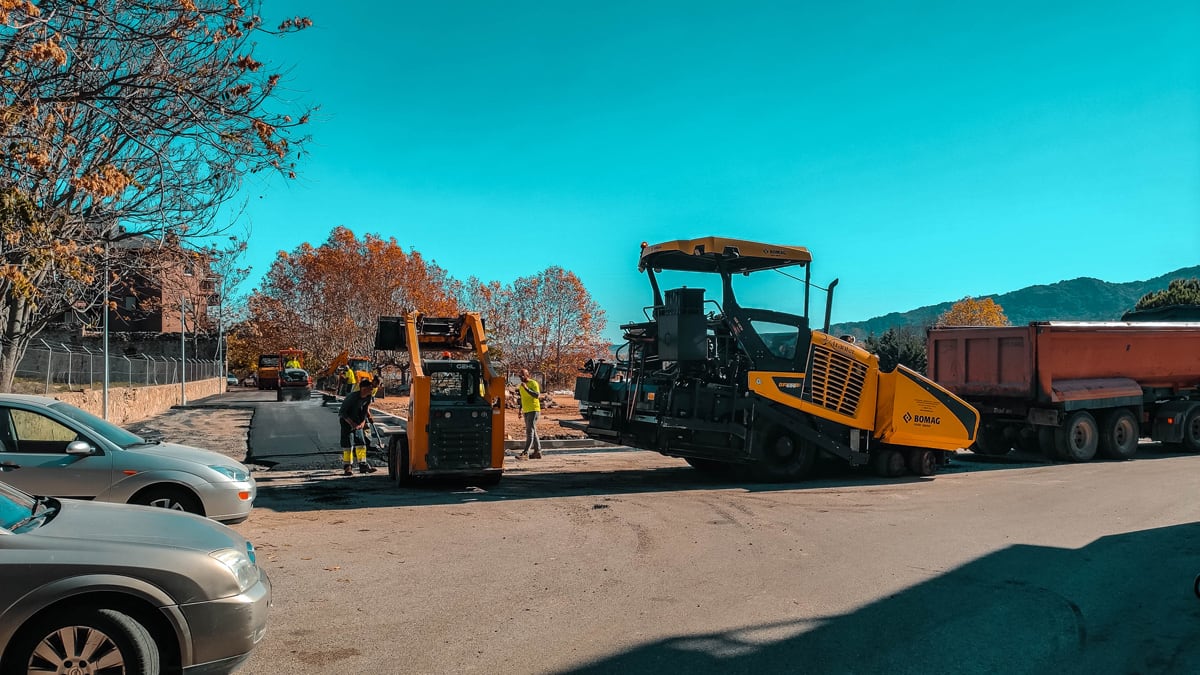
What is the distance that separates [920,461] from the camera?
44.8ft

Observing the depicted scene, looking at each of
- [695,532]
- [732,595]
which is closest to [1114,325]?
[695,532]

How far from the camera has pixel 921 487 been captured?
1266 cm

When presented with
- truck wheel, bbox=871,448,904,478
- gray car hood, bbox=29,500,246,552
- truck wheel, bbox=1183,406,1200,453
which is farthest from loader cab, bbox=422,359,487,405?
truck wheel, bbox=1183,406,1200,453

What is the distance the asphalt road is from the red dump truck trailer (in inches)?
142

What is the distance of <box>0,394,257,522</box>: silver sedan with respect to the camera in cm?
771

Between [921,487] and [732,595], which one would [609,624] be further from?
[921,487]

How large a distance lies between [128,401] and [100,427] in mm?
19494

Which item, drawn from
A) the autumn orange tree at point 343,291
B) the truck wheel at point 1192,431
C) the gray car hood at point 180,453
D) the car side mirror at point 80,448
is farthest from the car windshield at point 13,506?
the autumn orange tree at point 343,291

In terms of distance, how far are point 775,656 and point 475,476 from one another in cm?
770

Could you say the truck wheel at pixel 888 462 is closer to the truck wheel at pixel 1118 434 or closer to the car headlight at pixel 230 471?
the truck wheel at pixel 1118 434

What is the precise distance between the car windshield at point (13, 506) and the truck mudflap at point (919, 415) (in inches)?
451

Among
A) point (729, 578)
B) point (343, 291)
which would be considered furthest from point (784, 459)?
point (343, 291)

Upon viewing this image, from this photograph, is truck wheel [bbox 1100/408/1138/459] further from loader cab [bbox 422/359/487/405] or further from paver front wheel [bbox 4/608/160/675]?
paver front wheel [bbox 4/608/160/675]

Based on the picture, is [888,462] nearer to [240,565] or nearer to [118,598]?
[240,565]
